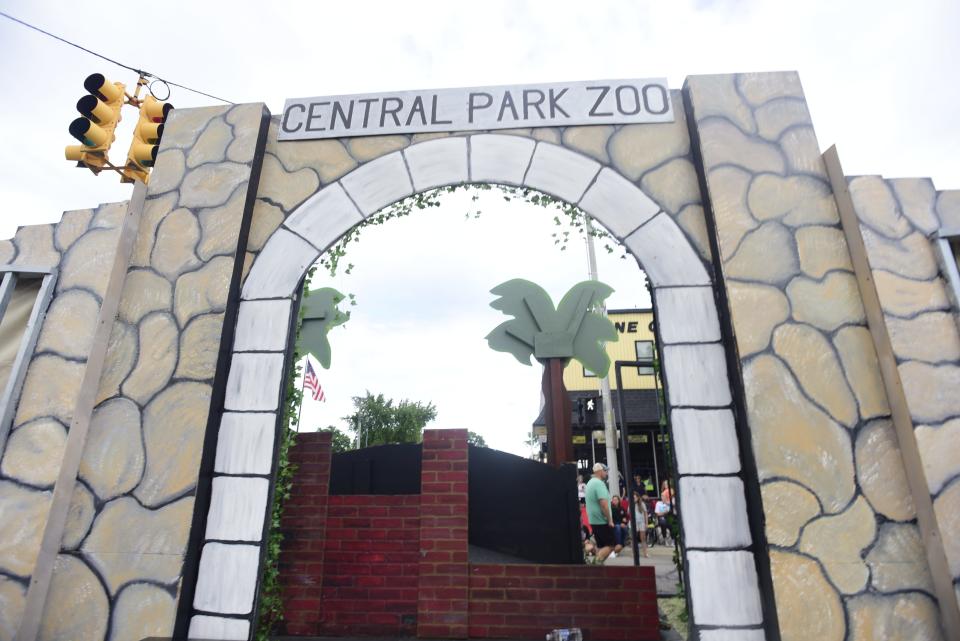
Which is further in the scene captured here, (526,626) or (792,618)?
(526,626)

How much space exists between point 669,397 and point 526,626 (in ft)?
8.25

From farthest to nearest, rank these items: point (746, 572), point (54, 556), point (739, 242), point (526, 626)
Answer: point (526, 626)
point (739, 242)
point (54, 556)
point (746, 572)

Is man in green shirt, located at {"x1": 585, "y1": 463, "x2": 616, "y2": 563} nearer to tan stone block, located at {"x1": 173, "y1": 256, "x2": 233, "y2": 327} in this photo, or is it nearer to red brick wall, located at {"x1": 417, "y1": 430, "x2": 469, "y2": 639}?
red brick wall, located at {"x1": 417, "y1": 430, "x2": 469, "y2": 639}

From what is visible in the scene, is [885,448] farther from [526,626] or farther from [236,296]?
[236,296]

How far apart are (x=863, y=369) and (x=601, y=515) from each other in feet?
13.0

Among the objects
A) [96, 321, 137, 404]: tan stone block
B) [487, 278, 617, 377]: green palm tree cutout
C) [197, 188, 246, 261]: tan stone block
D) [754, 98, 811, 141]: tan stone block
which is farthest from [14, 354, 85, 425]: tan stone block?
[487, 278, 617, 377]: green palm tree cutout

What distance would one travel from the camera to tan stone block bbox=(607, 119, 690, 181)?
329 cm

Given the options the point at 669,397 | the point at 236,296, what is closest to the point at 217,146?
the point at 236,296

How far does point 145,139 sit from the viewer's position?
4.78m

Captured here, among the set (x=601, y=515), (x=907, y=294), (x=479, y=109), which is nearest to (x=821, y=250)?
(x=907, y=294)

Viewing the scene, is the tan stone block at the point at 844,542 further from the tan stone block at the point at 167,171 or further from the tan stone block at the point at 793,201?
the tan stone block at the point at 167,171

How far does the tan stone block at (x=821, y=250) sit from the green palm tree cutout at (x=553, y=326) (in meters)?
4.54

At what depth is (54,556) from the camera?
271cm

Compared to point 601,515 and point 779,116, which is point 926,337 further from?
point 601,515
